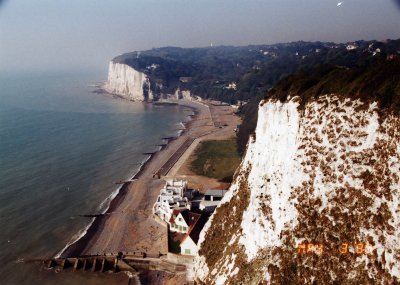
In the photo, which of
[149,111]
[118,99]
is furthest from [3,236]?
[118,99]

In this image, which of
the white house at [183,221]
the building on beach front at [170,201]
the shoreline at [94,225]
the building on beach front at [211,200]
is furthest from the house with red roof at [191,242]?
the shoreline at [94,225]

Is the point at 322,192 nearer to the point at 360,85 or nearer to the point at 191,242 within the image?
the point at 360,85

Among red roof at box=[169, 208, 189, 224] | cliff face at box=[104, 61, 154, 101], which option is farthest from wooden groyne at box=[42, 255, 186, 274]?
cliff face at box=[104, 61, 154, 101]

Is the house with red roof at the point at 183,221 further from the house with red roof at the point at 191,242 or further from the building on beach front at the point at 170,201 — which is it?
the house with red roof at the point at 191,242

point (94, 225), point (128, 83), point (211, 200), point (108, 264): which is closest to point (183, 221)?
point (211, 200)

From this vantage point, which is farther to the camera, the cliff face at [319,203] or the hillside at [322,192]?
the hillside at [322,192]

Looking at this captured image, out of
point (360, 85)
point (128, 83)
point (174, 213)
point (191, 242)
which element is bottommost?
point (174, 213)
